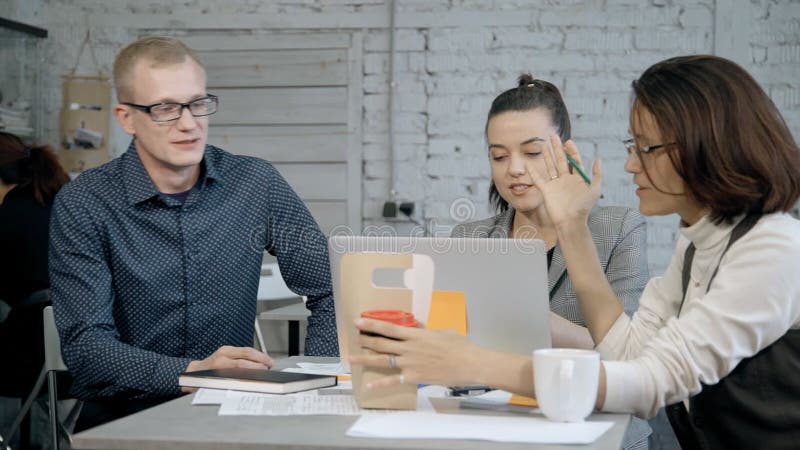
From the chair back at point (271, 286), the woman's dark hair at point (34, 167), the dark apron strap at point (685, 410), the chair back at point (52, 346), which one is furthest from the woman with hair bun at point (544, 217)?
the woman's dark hair at point (34, 167)

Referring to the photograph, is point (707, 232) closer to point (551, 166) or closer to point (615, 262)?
point (551, 166)

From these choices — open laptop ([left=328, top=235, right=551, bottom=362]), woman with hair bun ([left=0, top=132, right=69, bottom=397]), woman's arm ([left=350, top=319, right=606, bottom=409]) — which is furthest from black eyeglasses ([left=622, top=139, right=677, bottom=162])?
woman with hair bun ([left=0, top=132, right=69, bottom=397])

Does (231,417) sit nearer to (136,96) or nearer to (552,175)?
(552,175)

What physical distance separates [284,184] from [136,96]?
40 cm

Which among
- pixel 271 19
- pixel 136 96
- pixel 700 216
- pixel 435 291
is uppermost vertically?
pixel 271 19

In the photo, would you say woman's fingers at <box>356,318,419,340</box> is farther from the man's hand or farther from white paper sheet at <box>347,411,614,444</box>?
the man's hand

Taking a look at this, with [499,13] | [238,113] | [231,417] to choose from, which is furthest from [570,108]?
[231,417]

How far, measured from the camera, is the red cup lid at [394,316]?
1.40 m

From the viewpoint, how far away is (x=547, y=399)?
131 centimetres

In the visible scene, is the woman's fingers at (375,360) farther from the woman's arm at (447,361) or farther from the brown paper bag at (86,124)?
the brown paper bag at (86,124)

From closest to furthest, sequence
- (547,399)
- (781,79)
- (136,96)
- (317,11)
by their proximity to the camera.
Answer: (547,399) < (136,96) < (781,79) < (317,11)

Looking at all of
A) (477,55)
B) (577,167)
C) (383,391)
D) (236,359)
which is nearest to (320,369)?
(236,359)

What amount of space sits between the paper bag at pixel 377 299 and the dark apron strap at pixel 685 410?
17.5 inches

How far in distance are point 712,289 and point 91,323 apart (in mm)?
1171
